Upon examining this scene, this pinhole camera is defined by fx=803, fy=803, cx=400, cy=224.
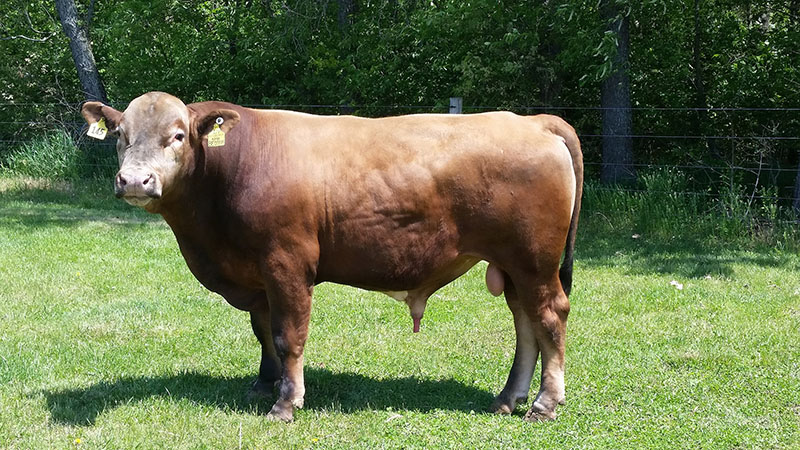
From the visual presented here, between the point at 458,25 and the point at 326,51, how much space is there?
3.43 metres

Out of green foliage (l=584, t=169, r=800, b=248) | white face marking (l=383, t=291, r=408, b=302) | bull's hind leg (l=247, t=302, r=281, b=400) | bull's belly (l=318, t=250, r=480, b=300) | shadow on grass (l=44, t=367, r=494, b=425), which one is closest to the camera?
bull's belly (l=318, t=250, r=480, b=300)

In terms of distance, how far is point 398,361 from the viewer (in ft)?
19.5

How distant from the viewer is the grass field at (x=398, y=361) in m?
4.63

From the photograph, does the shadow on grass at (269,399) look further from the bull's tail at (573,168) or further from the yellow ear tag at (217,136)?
the yellow ear tag at (217,136)

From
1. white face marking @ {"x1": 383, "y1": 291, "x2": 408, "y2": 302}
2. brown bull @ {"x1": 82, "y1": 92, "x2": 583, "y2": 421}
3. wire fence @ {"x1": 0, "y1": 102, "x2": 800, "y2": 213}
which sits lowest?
wire fence @ {"x1": 0, "y1": 102, "x2": 800, "y2": 213}

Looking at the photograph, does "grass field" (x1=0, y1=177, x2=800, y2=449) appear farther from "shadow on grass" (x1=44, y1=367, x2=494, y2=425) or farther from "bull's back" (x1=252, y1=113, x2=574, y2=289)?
"bull's back" (x1=252, y1=113, x2=574, y2=289)

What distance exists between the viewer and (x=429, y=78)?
1539cm

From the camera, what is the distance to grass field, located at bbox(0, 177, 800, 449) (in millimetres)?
4633

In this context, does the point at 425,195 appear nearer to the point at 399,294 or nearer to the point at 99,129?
the point at 399,294

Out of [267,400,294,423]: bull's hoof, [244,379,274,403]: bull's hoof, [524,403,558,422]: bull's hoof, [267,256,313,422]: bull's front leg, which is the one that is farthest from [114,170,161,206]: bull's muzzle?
[524,403,558,422]: bull's hoof

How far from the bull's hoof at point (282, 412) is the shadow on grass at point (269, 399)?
20cm

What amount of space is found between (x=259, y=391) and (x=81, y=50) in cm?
1442

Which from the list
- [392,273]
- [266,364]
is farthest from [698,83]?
[266,364]

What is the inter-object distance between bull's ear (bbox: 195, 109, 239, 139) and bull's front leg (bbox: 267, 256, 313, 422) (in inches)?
34.7
